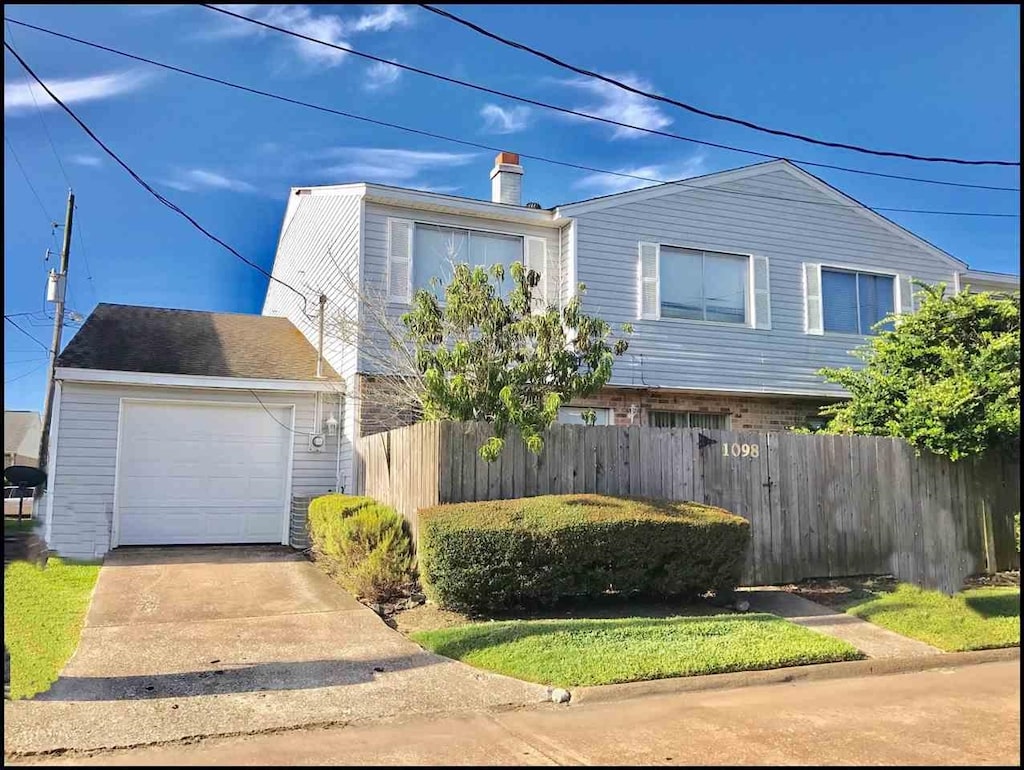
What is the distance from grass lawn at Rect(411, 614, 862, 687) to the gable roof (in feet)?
27.2

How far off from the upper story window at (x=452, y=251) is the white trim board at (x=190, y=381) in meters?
2.31

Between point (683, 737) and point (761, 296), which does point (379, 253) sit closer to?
point (761, 296)

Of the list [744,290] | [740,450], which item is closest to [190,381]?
[740,450]

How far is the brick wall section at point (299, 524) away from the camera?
40.3ft

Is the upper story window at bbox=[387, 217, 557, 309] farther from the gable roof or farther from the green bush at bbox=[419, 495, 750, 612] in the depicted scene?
the green bush at bbox=[419, 495, 750, 612]

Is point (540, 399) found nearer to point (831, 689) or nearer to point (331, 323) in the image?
point (831, 689)

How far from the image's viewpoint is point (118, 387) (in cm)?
1207

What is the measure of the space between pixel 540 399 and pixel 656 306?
563 cm

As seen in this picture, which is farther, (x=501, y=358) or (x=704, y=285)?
(x=704, y=285)

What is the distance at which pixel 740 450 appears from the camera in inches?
380

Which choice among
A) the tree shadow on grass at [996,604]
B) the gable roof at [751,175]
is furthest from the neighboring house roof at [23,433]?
the tree shadow on grass at [996,604]

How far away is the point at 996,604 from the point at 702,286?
7.74 meters

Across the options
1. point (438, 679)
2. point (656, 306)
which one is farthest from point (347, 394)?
point (438, 679)

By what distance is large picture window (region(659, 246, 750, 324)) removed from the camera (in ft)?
47.5
